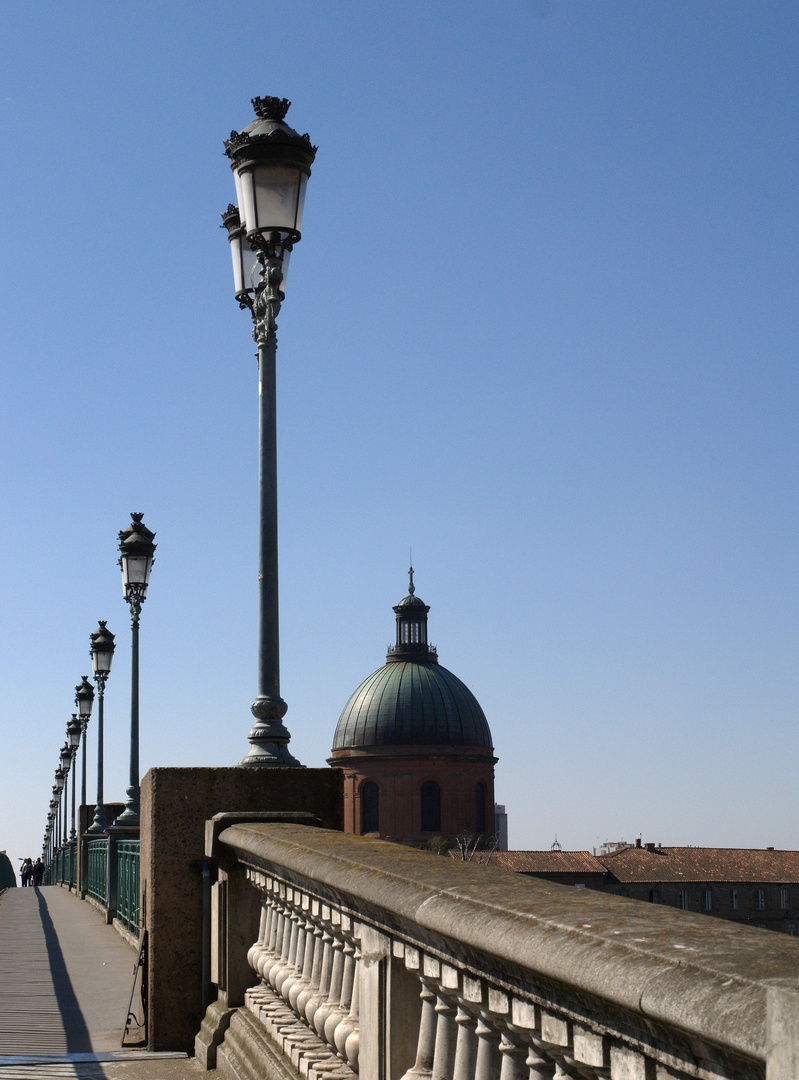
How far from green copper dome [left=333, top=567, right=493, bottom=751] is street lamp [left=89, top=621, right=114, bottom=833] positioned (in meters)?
68.8

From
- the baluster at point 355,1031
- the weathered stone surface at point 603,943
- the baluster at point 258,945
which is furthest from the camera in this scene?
the baluster at point 258,945

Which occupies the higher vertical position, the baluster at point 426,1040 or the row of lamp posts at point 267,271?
the row of lamp posts at point 267,271

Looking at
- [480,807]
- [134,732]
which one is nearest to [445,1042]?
[134,732]

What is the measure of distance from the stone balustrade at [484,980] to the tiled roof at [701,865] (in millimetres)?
94752

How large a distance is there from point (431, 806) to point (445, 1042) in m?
92.3

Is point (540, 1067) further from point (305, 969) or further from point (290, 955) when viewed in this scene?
point (290, 955)

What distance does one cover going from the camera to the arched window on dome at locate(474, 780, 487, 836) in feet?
307

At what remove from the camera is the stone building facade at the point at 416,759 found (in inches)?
3642

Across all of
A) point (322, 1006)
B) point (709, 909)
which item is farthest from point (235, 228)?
point (709, 909)

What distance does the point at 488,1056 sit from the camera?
9.02 ft

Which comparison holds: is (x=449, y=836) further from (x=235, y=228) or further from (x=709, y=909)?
(x=235, y=228)

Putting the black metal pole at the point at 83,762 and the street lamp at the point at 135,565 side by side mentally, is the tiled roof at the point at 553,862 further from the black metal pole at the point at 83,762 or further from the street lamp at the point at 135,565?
the street lamp at the point at 135,565

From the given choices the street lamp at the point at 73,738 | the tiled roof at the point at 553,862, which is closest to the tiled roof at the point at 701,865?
the tiled roof at the point at 553,862

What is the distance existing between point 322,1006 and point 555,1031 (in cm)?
222
